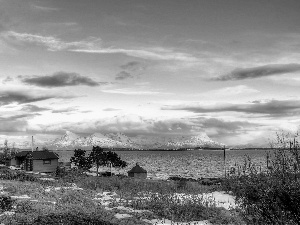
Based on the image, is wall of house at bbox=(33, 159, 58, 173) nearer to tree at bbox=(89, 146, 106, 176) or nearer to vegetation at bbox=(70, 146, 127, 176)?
vegetation at bbox=(70, 146, 127, 176)

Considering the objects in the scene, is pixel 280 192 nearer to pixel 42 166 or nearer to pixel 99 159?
pixel 99 159

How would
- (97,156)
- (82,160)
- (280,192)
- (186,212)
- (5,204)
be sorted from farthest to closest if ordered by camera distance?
(82,160) < (97,156) < (186,212) < (5,204) < (280,192)

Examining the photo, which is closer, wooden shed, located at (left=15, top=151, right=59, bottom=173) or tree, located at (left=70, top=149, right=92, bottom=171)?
tree, located at (left=70, top=149, right=92, bottom=171)

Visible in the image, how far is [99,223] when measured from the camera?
12312 millimetres

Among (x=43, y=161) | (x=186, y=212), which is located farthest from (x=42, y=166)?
(x=186, y=212)

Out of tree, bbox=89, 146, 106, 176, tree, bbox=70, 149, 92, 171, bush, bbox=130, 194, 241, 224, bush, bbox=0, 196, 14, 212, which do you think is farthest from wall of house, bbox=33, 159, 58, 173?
bush, bbox=0, 196, 14, 212

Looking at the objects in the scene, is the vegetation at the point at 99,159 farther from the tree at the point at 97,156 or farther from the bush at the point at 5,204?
the bush at the point at 5,204

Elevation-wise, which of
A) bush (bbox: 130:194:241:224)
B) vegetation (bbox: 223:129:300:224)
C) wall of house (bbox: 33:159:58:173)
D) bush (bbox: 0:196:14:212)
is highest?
vegetation (bbox: 223:129:300:224)

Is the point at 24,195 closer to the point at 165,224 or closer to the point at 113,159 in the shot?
the point at 165,224

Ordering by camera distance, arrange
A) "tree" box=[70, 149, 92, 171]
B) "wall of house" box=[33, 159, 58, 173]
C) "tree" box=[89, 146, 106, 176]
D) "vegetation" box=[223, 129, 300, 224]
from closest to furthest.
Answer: "vegetation" box=[223, 129, 300, 224], "tree" box=[89, 146, 106, 176], "tree" box=[70, 149, 92, 171], "wall of house" box=[33, 159, 58, 173]

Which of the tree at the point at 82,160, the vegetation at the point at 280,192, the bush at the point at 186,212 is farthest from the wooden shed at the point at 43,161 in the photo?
the vegetation at the point at 280,192

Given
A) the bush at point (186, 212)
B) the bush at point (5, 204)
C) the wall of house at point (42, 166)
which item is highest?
the bush at point (5, 204)

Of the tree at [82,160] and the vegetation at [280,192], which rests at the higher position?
the vegetation at [280,192]

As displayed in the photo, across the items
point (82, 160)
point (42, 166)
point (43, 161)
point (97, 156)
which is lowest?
point (42, 166)
